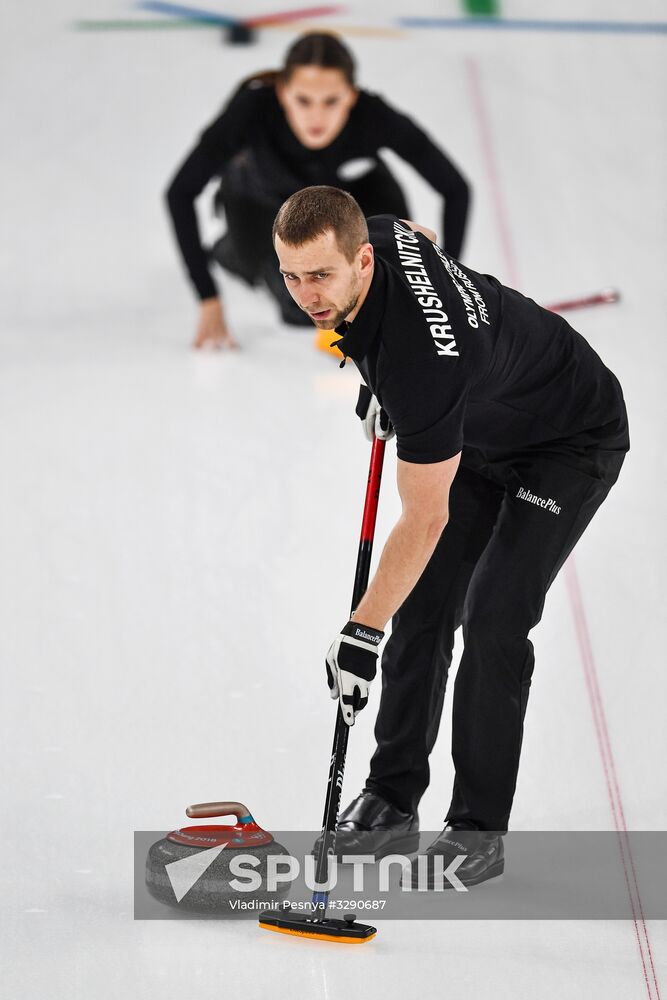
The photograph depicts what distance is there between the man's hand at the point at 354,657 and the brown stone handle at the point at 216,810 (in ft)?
0.93

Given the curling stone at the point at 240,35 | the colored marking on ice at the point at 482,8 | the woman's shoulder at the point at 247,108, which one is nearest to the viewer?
the woman's shoulder at the point at 247,108

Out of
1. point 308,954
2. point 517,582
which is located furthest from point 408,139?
point 308,954

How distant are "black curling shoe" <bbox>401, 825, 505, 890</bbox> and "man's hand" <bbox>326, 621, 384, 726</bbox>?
0.39m

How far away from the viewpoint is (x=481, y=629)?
2486 millimetres

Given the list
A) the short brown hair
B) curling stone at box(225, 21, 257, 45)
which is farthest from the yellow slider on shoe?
curling stone at box(225, 21, 257, 45)

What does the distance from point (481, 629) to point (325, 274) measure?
2.25 feet

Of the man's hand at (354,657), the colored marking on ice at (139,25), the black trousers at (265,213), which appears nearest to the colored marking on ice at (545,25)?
the colored marking on ice at (139,25)

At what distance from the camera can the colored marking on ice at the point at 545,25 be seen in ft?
23.6

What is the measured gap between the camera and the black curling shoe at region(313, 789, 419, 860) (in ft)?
8.59

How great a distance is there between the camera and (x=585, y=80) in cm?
670

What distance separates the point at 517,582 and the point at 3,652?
1.30m

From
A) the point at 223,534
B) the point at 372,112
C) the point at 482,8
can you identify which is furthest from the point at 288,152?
the point at 482,8

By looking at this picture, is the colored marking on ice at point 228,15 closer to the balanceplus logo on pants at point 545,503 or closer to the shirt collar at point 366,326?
the balanceplus logo on pants at point 545,503

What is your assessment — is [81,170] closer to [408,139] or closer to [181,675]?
[408,139]
